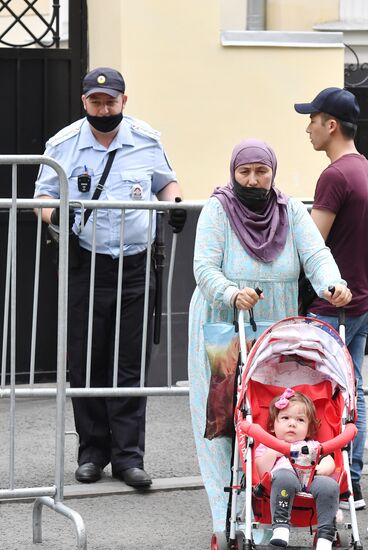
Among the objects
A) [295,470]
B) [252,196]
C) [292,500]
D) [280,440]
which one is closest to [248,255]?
[252,196]

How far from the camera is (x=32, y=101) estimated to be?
9.10 metres

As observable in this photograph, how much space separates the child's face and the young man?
1144 mm

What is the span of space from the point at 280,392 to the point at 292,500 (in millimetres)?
528

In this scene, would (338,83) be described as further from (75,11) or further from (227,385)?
(227,385)

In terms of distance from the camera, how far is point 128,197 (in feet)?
23.6

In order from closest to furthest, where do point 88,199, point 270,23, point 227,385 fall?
point 227,385 < point 88,199 < point 270,23

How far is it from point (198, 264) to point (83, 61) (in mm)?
3706

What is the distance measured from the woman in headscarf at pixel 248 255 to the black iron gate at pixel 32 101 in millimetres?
3427

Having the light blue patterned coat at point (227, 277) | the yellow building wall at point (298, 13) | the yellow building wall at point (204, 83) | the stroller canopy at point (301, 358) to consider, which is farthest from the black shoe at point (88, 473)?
the yellow building wall at point (298, 13)

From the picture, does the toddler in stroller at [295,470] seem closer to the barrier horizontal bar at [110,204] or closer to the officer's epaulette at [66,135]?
the barrier horizontal bar at [110,204]

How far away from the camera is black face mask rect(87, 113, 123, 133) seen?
7.06 meters

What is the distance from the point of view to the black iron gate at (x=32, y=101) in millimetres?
9031

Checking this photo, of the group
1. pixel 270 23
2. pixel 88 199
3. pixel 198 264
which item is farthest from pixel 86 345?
pixel 270 23

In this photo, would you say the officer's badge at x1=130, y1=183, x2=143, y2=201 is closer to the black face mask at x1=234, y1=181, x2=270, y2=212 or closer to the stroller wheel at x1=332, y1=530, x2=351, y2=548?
the black face mask at x1=234, y1=181, x2=270, y2=212
